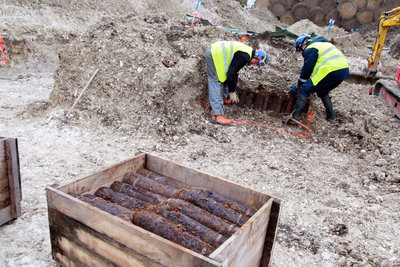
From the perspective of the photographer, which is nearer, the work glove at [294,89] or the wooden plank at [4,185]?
the wooden plank at [4,185]

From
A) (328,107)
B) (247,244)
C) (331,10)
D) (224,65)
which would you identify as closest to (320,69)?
(328,107)

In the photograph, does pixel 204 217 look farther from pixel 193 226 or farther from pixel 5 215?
pixel 5 215

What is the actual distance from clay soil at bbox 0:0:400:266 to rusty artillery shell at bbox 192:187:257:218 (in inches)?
37.8

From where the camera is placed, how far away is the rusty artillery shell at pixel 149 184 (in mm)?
2751

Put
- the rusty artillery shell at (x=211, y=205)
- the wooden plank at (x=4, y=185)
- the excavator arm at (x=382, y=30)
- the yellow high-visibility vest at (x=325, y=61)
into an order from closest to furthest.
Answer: the rusty artillery shell at (x=211, y=205)
the wooden plank at (x=4, y=185)
the yellow high-visibility vest at (x=325, y=61)
the excavator arm at (x=382, y=30)

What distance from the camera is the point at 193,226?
225 cm

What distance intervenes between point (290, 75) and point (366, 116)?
6.15ft

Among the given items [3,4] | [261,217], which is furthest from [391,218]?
[3,4]

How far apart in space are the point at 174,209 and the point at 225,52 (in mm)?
4285

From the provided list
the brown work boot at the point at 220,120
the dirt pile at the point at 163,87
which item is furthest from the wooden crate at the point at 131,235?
the brown work boot at the point at 220,120

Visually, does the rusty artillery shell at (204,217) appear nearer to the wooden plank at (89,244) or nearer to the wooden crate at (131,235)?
the wooden crate at (131,235)

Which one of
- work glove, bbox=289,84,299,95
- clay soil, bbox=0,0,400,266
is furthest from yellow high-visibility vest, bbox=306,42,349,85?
clay soil, bbox=0,0,400,266

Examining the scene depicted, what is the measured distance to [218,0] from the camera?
20.7 meters

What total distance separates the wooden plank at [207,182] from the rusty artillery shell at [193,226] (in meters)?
0.51
